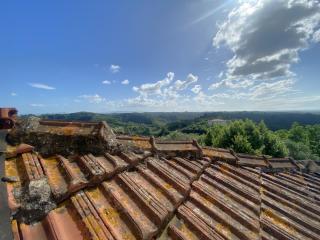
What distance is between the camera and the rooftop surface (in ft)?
5.84

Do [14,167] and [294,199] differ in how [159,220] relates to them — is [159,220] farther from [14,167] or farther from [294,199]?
[294,199]

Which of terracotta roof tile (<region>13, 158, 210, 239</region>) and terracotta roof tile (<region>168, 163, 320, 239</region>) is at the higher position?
terracotta roof tile (<region>13, 158, 210, 239</region>)

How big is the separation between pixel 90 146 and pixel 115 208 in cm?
124

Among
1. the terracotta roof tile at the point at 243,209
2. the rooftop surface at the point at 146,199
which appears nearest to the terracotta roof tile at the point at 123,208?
the rooftop surface at the point at 146,199

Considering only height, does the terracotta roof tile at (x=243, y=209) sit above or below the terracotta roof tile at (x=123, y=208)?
below

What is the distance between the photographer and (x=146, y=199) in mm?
2268

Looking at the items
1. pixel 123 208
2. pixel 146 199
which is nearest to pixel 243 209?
pixel 146 199

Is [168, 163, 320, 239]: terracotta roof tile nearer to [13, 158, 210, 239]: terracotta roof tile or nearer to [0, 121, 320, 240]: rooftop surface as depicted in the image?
[0, 121, 320, 240]: rooftop surface

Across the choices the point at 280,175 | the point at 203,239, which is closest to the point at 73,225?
the point at 203,239

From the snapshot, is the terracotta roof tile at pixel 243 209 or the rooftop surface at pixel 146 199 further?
the terracotta roof tile at pixel 243 209

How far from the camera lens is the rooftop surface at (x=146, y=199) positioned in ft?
5.84

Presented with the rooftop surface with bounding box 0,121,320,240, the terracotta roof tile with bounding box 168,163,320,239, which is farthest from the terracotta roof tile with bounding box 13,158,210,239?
the terracotta roof tile with bounding box 168,163,320,239

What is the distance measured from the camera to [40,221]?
1.71 metres

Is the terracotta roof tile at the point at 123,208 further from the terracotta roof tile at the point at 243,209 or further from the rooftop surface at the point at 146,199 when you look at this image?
the terracotta roof tile at the point at 243,209
